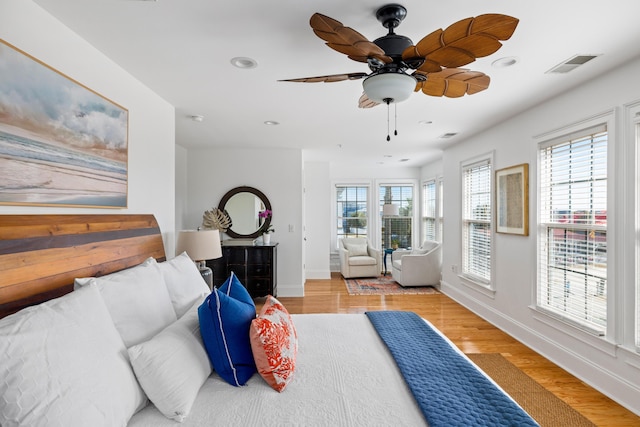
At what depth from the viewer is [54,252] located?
65.8 inches

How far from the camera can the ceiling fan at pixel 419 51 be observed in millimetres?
1365

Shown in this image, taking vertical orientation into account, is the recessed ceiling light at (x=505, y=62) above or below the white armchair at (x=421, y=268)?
above

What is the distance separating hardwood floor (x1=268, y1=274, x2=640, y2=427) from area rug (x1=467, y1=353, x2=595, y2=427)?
77 millimetres

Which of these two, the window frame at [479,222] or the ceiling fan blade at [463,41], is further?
the window frame at [479,222]

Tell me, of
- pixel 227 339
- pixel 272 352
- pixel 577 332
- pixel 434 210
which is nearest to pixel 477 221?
pixel 577 332

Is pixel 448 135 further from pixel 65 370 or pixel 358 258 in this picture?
pixel 65 370

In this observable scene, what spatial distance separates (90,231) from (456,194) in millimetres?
4889

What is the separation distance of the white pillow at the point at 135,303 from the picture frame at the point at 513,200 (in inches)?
139

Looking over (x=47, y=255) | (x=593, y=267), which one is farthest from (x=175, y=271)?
(x=593, y=267)

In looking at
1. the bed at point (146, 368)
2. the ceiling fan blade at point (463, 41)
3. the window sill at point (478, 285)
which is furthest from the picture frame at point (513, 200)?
the ceiling fan blade at point (463, 41)

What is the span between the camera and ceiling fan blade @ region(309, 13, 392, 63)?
1382 millimetres

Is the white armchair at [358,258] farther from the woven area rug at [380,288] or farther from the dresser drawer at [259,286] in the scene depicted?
the dresser drawer at [259,286]

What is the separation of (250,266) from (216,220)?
37.8 inches

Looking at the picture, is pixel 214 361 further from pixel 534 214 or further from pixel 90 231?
pixel 534 214
